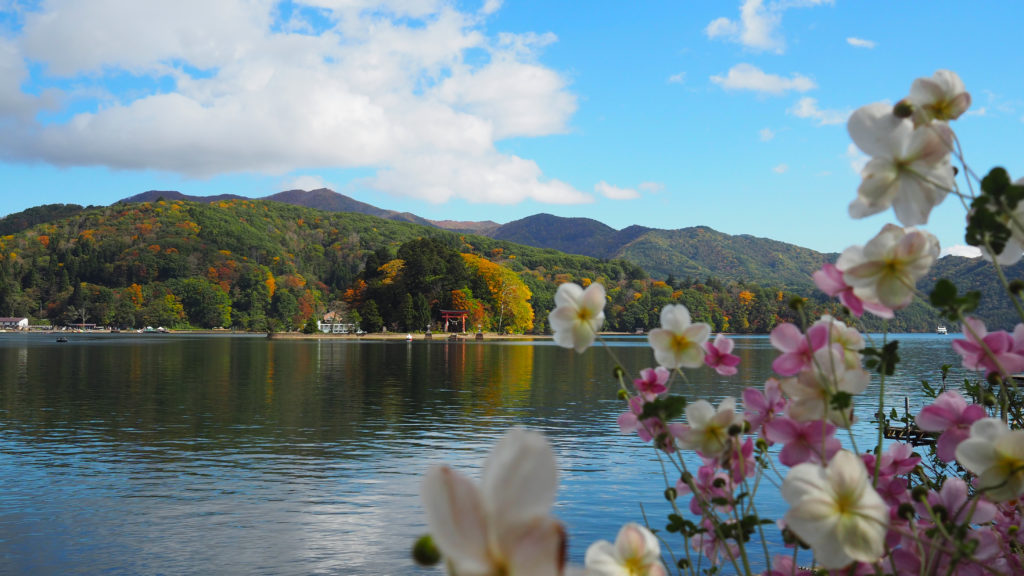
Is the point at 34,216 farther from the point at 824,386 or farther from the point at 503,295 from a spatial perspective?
the point at 824,386

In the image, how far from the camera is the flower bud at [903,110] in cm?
117

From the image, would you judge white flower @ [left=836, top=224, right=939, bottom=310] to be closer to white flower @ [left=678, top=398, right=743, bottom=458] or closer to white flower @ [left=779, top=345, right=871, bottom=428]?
white flower @ [left=779, top=345, right=871, bottom=428]

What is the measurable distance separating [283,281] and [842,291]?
4979 inches

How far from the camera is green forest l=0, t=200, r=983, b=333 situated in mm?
83188

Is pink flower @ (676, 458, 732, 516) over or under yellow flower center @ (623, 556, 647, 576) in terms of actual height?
over

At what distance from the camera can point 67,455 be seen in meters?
12.5

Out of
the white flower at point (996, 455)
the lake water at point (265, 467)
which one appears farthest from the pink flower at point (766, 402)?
the lake water at point (265, 467)

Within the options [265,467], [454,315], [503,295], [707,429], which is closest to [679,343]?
[707,429]

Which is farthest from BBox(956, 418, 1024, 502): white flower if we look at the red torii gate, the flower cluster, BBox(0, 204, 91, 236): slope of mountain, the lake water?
BBox(0, 204, 91, 236): slope of mountain

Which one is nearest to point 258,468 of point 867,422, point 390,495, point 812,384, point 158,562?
point 390,495

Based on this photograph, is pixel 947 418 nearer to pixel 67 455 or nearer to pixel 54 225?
pixel 67 455

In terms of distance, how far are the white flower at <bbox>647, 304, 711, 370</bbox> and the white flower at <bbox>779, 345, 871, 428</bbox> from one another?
302mm

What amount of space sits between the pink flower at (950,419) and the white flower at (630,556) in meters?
0.58

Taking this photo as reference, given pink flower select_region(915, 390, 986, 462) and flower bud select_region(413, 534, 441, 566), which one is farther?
pink flower select_region(915, 390, 986, 462)
